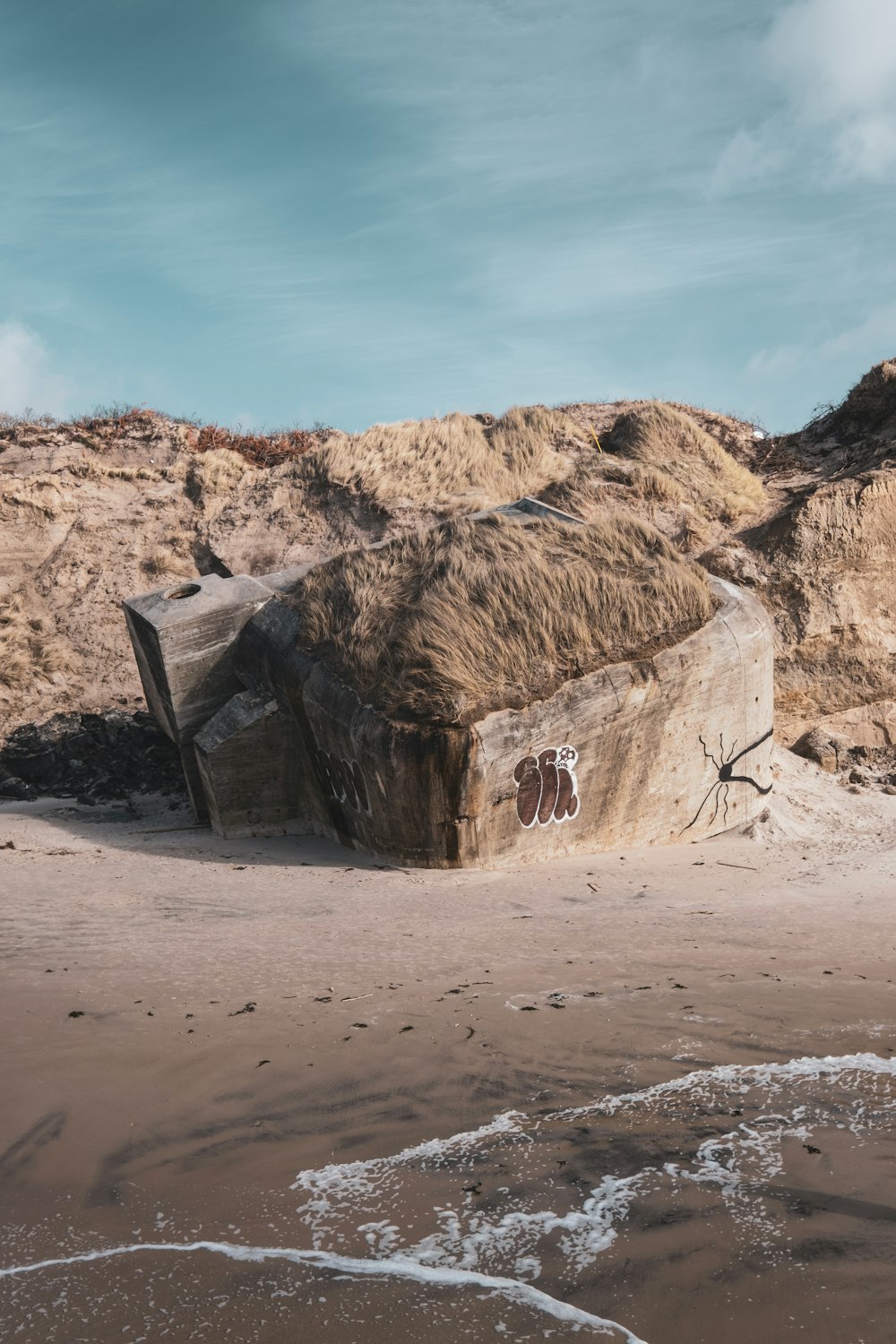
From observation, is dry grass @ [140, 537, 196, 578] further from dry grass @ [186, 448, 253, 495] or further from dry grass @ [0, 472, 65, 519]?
dry grass @ [0, 472, 65, 519]

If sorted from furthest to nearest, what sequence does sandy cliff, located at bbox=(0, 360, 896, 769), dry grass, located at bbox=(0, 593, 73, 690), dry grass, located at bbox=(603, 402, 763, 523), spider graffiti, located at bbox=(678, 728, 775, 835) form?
1. dry grass, located at bbox=(603, 402, 763, 523)
2. dry grass, located at bbox=(0, 593, 73, 690)
3. sandy cliff, located at bbox=(0, 360, 896, 769)
4. spider graffiti, located at bbox=(678, 728, 775, 835)

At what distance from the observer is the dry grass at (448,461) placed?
14875 mm

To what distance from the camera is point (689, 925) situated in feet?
20.8

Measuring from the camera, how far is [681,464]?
14539 mm

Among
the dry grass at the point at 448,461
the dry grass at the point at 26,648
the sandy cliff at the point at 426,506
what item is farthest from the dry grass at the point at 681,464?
the dry grass at the point at 26,648

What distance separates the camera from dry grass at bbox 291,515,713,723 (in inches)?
301

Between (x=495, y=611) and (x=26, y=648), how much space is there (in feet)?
26.2

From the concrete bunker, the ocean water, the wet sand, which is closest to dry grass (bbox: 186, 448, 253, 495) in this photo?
the concrete bunker

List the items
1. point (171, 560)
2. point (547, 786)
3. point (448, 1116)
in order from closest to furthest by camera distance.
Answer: point (448, 1116)
point (547, 786)
point (171, 560)

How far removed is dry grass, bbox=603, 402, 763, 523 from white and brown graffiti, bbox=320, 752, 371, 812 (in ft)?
22.2

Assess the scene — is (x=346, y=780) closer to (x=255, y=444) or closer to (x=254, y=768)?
(x=254, y=768)

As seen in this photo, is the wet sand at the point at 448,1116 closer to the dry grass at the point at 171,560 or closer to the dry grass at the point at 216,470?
the dry grass at the point at 171,560

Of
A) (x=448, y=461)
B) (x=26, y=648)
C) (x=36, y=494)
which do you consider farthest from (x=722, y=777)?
(x=36, y=494)

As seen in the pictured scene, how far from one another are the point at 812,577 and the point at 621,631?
4356 millimetres
